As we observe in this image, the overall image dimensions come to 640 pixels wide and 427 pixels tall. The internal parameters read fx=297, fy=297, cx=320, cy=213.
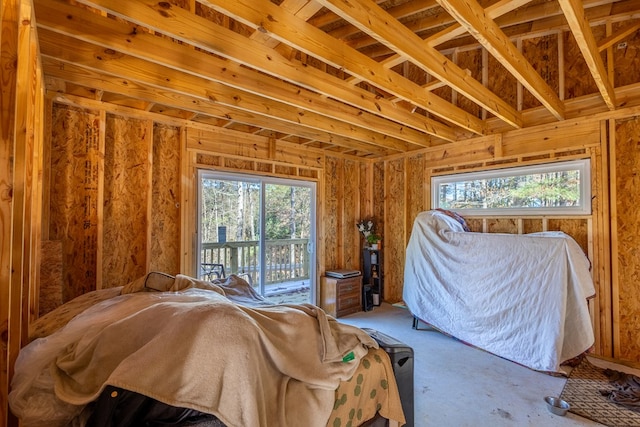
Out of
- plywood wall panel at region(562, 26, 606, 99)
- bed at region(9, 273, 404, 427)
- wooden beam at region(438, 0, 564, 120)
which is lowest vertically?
bed at region(9, 273, 404, 427)

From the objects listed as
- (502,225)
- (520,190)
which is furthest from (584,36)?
(502,225)

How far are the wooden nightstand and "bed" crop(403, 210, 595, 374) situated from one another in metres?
0.95

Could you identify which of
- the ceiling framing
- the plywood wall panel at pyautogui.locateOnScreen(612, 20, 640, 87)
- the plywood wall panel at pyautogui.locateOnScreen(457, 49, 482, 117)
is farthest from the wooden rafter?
the plywood wall panel at pyautogui.locateOnScreen(612, 20, 640, 87)

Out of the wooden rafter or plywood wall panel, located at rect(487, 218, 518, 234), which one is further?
plywood wall panel, located at rect(487, 218, 518, 234)

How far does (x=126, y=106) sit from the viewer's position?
3.16 m

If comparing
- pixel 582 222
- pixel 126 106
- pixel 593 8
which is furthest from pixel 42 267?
pixel 593 8

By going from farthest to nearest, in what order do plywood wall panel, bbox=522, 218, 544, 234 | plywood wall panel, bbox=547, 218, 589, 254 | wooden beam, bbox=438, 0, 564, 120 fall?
1. plywood wall panel, bbox=522, 218, 544, 234
2. plywood wall panel, bbox=547, 218, 589, 254
3. wooden beam, bbox=438, 0, 564, 120

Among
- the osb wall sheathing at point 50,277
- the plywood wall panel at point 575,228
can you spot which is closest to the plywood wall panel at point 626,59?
the plywood wall panel at point 575,228

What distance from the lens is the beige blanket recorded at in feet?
3.67

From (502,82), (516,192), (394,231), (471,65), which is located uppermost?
(471,65)

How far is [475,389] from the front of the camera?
2.58 m

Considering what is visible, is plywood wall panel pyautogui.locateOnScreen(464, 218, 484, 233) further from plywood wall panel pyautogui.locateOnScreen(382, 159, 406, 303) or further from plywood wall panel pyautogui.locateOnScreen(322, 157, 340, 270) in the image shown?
plywood wall panel pyautogui.locateOnScreen(322, 157, 340, 270)

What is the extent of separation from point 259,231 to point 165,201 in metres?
1.30

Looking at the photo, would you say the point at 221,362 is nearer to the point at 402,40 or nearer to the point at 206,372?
the point at 206,372
